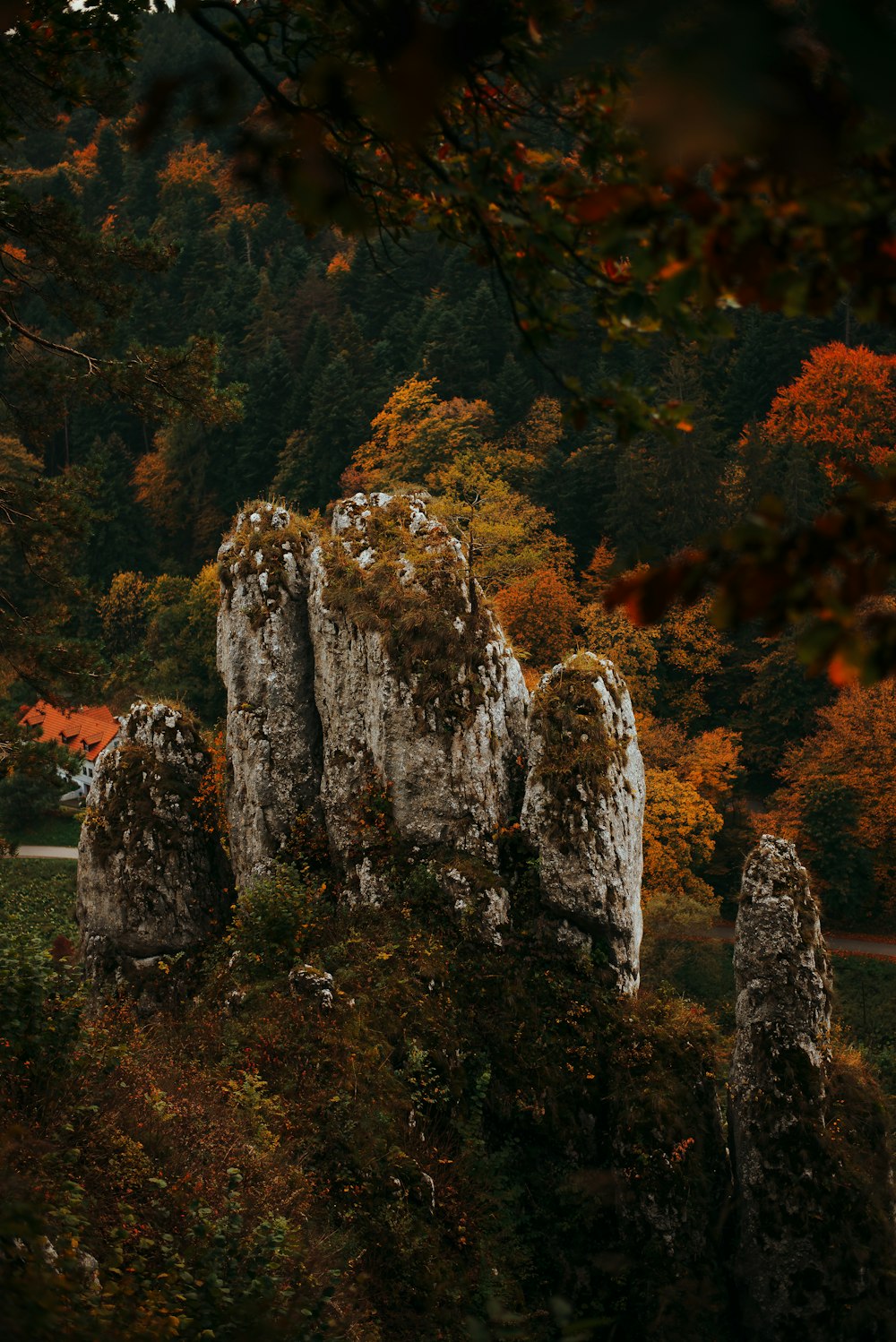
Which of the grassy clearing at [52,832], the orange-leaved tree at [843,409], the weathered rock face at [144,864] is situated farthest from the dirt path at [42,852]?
the orange-leaved tree at [843,409]

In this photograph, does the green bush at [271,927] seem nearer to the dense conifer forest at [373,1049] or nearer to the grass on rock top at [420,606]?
the dense conifer forest at [373,1049]

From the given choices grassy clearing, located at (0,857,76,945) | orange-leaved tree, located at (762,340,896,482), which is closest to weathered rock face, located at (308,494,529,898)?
grassy clearing, located at (0,857,76,945)

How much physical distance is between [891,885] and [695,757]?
665 cm

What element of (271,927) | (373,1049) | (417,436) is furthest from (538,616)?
(373,1049)

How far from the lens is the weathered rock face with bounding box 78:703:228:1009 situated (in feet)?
45.4

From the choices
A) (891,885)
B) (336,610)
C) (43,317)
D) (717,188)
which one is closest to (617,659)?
(891,885)

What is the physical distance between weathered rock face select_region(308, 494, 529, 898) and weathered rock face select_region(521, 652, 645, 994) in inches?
21.8

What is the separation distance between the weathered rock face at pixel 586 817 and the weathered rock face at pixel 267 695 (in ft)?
11.6

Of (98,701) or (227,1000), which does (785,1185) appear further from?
(98,701)

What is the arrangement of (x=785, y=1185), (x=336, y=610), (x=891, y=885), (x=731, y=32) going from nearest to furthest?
(x=731, y=32) < (x=785, y=1185) < (x=336, y=610) < (x=891, y=885)

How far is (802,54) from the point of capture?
1504 mm

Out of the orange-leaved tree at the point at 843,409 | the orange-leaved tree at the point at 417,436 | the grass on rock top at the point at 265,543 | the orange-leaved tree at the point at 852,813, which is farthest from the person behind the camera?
the orange-leaved tree at the point at 417,436

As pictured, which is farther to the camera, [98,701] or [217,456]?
[217,456]

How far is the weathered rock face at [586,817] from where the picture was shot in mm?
11750
